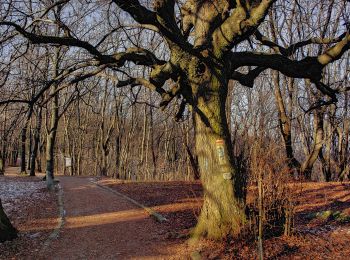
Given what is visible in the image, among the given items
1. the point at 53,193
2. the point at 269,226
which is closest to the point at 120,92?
the point at 53,193

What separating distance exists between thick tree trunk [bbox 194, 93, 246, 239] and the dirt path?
88 centimetres

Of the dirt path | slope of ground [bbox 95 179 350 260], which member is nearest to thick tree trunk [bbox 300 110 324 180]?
Result: slope of ground [bbox 95 179 350 260]

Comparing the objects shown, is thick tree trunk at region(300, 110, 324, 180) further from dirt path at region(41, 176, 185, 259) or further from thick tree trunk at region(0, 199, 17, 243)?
thick tree trunk at region(0, 199, 17, 243)

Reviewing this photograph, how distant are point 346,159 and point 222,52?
14722 millimetres

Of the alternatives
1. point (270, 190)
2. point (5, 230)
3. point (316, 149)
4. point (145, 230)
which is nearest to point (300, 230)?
point (270, 190)

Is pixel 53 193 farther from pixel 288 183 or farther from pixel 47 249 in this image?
pixel 288 183

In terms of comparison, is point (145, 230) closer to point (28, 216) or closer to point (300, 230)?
point (300, 230)

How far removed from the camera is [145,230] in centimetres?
895

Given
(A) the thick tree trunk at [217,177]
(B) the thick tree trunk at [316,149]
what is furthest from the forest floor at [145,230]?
(B) the thick tree trunk at [316,149]

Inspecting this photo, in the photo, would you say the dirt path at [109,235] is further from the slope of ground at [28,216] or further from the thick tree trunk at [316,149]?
the thick tree trunk at [316,149]

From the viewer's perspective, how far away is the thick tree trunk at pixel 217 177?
7.26 meters

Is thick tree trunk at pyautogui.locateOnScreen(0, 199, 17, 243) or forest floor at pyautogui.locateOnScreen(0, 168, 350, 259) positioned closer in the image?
forest floor at pyautogui.locateOnScreen(0, 168, 350, 259)

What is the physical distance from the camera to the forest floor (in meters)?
6.75

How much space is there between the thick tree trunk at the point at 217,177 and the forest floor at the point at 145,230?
1.21 feet
